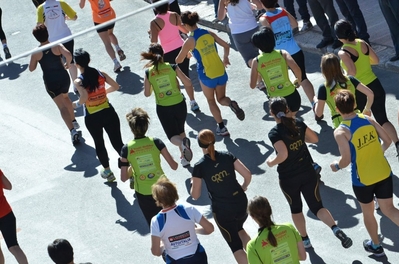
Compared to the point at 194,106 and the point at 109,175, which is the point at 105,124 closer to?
the point at 109,175

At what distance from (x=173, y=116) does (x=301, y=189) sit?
2888 mm

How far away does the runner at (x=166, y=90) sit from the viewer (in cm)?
1095

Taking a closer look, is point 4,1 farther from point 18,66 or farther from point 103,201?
point 103,201

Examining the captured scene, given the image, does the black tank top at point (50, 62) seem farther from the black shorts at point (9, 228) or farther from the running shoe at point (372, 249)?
the running shoe at point (372, 249)

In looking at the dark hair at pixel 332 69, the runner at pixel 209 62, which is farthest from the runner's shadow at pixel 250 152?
the dark hair at pixel 332 69

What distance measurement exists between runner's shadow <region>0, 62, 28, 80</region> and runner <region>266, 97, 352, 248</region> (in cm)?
846

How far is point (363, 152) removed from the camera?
8375 millimetres

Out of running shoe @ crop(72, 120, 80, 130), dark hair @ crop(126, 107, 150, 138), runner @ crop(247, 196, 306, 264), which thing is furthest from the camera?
running shoe @ crop(72, 120, 80, 130)

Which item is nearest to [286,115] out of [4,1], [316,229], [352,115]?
[352,115]

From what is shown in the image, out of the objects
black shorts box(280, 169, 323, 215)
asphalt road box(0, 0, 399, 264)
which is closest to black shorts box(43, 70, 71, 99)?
asphalt road box(0, 0, 399, 264)

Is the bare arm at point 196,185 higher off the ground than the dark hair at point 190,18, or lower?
lower

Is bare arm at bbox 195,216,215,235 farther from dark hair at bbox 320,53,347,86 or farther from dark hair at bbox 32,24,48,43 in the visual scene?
dark hair at bbox 32,24,48,43

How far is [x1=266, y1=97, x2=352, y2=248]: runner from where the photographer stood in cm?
861

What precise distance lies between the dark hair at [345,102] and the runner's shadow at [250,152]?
279 centimetres
